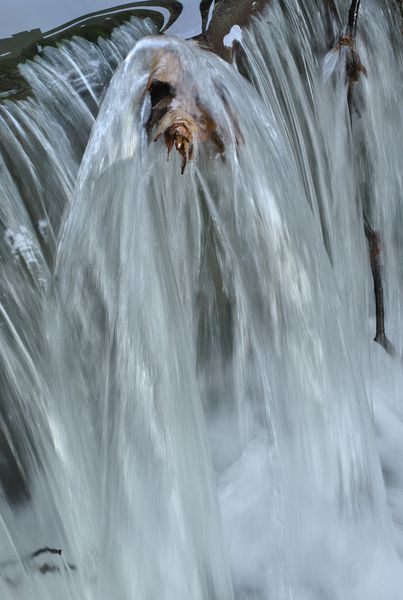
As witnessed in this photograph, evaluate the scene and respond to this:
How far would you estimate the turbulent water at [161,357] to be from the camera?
6.56 ft

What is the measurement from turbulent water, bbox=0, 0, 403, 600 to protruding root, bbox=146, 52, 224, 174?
0.03 meters

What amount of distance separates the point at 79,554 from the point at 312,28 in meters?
2.08

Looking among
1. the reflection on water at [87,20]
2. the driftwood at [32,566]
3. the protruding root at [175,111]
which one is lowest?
the driftwood at [32,566]

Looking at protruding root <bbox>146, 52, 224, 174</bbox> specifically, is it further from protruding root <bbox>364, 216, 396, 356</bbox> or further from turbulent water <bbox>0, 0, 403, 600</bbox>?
protruding root <bbox>364, 216, 396, 356</bbox>

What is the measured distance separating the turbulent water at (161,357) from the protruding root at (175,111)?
3 centimetres

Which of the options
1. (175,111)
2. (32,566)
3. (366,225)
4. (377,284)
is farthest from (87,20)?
(32,566)

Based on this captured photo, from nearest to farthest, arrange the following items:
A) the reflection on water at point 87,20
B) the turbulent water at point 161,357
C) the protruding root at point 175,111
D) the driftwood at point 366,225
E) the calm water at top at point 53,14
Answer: the protruding root at point 175,111, the turbulent water at point 161,357, the reflection on water at point 87,20, the calm water at top at point 53,14, the driftwood at point 366,225

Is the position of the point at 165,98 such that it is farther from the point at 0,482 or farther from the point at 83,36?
the point at 0,482

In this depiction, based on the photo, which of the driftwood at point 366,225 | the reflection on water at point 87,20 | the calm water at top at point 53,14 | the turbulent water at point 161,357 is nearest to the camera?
the turbulent water at point 161,357

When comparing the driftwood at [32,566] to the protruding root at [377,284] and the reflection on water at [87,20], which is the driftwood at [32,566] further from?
the protruding root at [377,284]

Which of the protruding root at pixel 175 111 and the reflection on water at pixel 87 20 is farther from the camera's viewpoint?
the reflection on water at pixel 87 20

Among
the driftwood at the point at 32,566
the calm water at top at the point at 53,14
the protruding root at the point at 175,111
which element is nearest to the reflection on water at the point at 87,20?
the calm water at top at the point at 53,14

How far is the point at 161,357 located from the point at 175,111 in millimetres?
626

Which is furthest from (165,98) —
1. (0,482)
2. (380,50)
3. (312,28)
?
(380,50)
